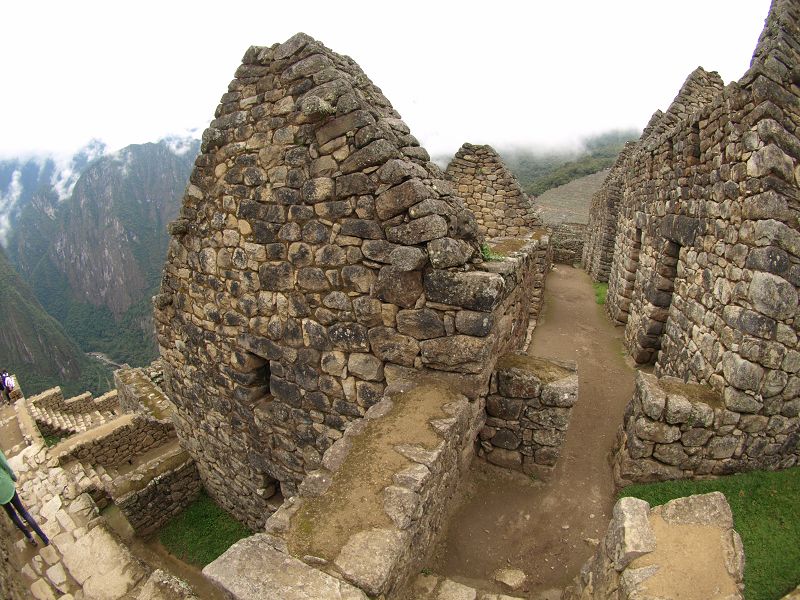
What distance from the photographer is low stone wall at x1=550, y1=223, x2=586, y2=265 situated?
2080 centimetres

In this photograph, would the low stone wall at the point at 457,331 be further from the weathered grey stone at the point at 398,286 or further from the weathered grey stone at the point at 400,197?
the weathered grey stone at the point at 400,197

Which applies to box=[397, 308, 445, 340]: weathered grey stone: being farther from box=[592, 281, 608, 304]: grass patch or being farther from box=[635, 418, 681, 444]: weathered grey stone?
box=[592, 281, 608, 304]: grass patch

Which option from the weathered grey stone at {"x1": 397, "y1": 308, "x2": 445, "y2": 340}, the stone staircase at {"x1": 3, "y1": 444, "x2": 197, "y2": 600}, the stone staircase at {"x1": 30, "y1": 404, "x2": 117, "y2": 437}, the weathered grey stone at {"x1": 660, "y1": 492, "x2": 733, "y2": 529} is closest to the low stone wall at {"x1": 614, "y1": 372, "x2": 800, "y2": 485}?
the weathered grey stone at {"x1": 660, "y1": 492, "x2": 733, "y2": 529}

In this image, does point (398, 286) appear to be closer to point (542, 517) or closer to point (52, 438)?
point (542, 517)

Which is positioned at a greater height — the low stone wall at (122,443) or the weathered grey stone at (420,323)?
the weathered grey stone at (420,323)

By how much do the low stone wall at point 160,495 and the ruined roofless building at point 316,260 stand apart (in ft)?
8.08

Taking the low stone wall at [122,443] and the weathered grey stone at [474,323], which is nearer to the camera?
the weathered grey stone at [474,323]

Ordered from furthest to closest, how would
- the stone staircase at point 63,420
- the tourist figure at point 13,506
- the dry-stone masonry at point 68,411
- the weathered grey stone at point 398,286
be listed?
the dry-stone masonry at point 68,411
the stone staircase at point 63,420
the tourist figure at point 13,506
the weathered grey stone at point 398,286

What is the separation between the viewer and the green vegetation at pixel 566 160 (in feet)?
181

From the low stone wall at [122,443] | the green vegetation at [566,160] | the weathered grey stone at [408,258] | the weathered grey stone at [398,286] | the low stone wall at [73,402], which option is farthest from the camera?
the green vegetation at [566,160]

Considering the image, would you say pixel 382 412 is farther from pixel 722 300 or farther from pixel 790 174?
pixel 790 174

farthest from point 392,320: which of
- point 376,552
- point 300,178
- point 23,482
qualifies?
point 23,482

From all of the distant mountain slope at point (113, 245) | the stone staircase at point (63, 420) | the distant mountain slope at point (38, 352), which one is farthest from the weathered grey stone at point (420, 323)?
the distant mountain slope at point (113, 245)

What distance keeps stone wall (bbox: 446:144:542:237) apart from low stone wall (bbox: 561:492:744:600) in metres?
8.82
